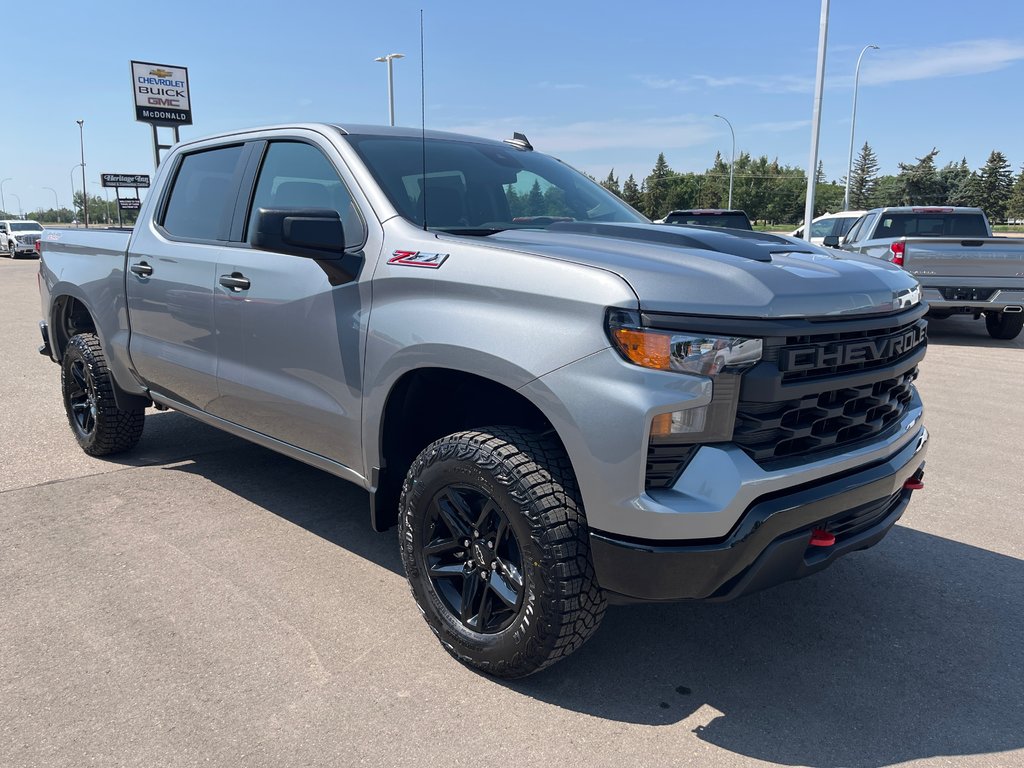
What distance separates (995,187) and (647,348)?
315ft

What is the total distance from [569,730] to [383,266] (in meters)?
1.71

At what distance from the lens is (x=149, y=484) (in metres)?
4.85

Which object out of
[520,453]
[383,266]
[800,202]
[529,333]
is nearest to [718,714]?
[520,453]

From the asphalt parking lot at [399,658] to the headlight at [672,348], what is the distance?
1163mm

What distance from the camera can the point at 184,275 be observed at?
161 inches

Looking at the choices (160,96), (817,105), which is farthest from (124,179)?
(817,105)

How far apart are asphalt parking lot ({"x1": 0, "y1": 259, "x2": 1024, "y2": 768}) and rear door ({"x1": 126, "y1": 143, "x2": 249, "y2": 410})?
76 cm

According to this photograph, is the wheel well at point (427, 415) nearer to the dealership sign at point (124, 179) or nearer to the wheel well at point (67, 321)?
the wheel well at point (67, 321)

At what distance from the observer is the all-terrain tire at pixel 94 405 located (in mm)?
5043

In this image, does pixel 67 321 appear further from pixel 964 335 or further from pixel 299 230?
pixel 964 335

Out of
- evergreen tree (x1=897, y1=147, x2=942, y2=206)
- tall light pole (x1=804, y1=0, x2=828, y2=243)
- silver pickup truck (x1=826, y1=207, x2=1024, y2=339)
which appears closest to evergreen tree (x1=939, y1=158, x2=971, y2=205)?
evergreen tree (x1=897, y1=147, x2=942, y2=206)

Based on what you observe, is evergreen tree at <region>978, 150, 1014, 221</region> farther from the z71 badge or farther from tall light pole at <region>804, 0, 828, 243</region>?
the z71 badge

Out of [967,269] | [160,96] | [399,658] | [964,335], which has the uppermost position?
[160,96]

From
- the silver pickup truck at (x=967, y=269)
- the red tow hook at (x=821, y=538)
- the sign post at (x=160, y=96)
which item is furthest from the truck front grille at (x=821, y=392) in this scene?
the sign post at (x=160, y=96)
